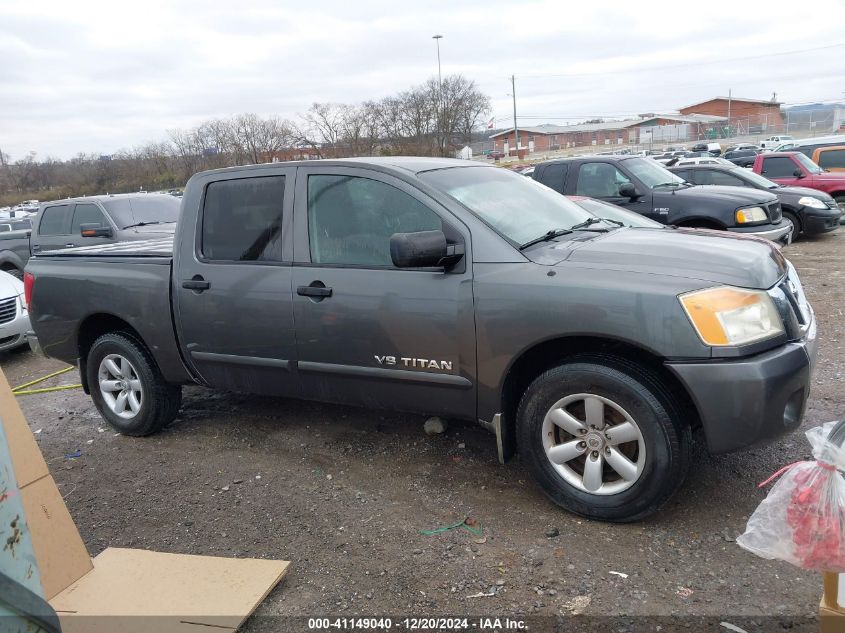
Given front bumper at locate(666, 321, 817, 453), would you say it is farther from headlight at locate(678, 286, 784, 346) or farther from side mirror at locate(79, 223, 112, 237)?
side mirror at locate(79, 223, 112, 237)

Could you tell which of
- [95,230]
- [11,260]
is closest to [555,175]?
[95,230]

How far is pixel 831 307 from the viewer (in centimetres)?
696

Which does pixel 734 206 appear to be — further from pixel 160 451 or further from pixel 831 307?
pixel 160 451

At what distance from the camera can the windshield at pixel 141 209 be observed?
10.2m

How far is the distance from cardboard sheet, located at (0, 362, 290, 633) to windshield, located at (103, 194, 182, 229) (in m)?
7.89

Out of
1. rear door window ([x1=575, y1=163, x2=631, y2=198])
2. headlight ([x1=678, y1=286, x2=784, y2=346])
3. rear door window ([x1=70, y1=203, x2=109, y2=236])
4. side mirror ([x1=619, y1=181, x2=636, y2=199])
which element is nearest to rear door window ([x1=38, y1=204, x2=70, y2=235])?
rear door window ([x1=70, y1=203, x2=109, y2=236])

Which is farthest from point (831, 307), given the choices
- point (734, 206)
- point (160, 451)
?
point (160, 451)

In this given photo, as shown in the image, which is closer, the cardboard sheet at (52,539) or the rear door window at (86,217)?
the cardboard sheet at (52,539)

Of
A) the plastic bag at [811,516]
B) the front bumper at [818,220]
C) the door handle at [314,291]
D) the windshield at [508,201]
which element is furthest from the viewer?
the front bumper at [818,220]

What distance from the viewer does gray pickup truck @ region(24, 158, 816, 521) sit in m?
2.96

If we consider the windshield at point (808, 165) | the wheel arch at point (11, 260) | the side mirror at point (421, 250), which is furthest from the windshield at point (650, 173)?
the wheel arch at point (11, 260)

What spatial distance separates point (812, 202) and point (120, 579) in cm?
1235

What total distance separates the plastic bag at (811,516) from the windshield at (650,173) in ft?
26.0

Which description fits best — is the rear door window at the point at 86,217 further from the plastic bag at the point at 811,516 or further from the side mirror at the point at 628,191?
the plastic bag at the point at 811,516
